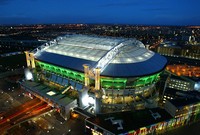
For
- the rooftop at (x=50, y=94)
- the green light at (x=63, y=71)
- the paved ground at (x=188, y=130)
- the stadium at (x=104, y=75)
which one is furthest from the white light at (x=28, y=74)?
the paved ground at (x=188, y=130)

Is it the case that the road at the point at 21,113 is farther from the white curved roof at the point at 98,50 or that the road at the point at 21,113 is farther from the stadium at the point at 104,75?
the white curved roof at the point at 98,50

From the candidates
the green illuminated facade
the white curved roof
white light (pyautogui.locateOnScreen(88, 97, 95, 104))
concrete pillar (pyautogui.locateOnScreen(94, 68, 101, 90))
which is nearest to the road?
white light (pyautogui.locateOnScreen(88, 97, 95, 104))

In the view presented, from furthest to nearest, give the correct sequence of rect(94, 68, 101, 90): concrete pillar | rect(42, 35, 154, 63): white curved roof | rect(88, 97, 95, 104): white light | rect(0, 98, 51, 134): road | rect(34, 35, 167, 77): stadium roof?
rect(42, 35, 154, 63): white curved roof
rect(88, 97, 95, 104): white light
rect(34, 35, 167, 77): stadium roof
rect(94, 68, 101, 90): concrete pillar
rect(0, 98, 51, 134): road

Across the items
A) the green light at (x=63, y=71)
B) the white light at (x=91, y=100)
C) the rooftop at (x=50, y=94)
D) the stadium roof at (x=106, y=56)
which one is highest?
the stadium roof at (x=106, y=56)

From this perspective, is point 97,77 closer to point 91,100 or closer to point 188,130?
point 91,100

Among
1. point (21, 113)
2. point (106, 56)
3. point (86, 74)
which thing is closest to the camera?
point (21, 113)

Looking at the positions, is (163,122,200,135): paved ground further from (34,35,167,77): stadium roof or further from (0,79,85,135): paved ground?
(0,79,85,135): paved ground

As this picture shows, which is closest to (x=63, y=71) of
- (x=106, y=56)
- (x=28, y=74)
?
(x=106, y=56)

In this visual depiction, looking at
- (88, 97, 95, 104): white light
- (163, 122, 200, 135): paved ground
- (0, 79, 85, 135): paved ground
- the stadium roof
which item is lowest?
(163, 122, 200, 135): paved ground
